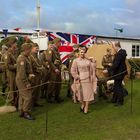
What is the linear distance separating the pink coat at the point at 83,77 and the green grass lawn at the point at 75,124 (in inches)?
21.2

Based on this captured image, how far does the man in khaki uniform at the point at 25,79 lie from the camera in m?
9.76

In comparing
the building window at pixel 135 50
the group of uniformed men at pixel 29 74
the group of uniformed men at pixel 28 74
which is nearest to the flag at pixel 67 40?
the group of uniformed men at pixel 29 74

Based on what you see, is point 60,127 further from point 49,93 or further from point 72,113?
point 49,93

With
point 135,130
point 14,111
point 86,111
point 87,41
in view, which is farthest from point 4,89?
point 87,41

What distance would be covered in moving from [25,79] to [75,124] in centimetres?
158

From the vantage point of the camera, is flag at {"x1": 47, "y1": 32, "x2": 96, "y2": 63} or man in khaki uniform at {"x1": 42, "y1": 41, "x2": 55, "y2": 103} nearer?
man in khaki uniform at {"x1": 42, "y1": 41, "x2": 55, "y2": 103}

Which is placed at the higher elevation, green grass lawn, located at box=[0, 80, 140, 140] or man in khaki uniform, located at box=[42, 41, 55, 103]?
man in khaki uniform, located at box=[42, 41, 55, 103]

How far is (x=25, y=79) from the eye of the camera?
385 inches

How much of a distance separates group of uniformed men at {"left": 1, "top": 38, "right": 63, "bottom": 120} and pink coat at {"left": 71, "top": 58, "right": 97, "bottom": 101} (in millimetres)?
788

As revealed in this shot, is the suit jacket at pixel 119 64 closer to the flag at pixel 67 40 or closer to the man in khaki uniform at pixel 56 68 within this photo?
the man in khaki uniform at pixel 56 68

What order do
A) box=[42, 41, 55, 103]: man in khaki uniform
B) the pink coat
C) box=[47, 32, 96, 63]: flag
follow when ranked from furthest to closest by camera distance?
box=[47, 32, 96, 63]: flag → box=[42, 41, 55, 103]: man in khaki uniform → the pink coat

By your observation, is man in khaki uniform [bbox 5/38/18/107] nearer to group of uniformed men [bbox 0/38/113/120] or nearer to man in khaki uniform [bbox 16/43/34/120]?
group of uniformed men [bbox 0/38/113/120]

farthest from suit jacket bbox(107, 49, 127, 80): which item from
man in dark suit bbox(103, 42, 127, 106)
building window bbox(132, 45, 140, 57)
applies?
building window bbox(132, 45, 140, 57)

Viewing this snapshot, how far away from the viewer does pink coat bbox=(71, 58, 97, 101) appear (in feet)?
35.2
